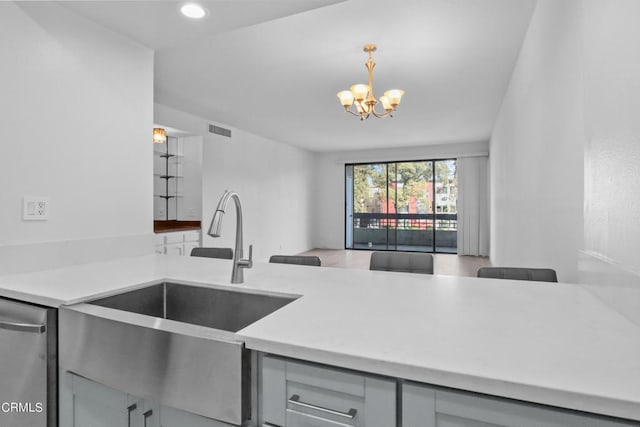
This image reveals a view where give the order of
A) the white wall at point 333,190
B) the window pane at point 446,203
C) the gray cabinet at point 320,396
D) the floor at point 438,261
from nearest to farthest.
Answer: the gray cabinet at point 320,396
the floor at point 438,261
the window pane at point 446,203
the white wall at point 333,190

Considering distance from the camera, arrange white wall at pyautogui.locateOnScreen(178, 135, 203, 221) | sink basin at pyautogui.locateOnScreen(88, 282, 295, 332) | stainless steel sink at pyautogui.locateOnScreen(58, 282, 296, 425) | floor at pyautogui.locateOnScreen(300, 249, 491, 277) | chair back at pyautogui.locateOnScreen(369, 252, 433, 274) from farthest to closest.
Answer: floor at pyautogui.locateOnScreen(300, 249, 491, 277) → white wall at pyautogui.locateOnScreen(178, 135, 203, 221) → chair back at pyautogui.locateOnScreen(369, 252, 433, 274) → sink basin at pyautogui.locateOnScreen(88, 282, 295, 332) → stainless steel sink at pyautogui.locateOnScreen(58, 282, 296, 425)

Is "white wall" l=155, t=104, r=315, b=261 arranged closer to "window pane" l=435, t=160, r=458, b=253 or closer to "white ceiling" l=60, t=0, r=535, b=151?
"white ceiling" l=60, t=0, r=535, b=151

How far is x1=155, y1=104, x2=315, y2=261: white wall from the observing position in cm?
538

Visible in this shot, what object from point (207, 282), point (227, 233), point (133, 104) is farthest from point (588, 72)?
point (227, 233)

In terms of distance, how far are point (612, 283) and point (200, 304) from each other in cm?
146

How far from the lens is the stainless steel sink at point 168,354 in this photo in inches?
32.1

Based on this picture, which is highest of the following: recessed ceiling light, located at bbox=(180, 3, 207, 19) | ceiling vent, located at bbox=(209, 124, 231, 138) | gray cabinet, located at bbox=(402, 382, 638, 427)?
ceiling vent, located at bbox=(209, 124, 231, 138)

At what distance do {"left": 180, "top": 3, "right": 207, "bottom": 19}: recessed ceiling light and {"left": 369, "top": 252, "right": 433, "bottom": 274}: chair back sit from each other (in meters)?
1.68

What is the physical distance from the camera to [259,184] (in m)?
6.85

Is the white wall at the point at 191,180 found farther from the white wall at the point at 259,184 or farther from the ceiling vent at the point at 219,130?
the ceiling vent at the point at 219,130

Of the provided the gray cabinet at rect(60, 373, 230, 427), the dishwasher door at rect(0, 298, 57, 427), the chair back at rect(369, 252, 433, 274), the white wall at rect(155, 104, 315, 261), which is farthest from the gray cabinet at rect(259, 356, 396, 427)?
the white wall at rect(155, 104, 315, 261)

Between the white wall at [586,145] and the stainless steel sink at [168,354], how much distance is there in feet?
3.39

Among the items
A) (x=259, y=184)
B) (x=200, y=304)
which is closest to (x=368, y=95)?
(x=200, y=304)

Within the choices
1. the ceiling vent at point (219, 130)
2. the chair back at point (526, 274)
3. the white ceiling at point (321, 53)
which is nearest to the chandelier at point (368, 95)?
the white ceiling at point (321, 53)
